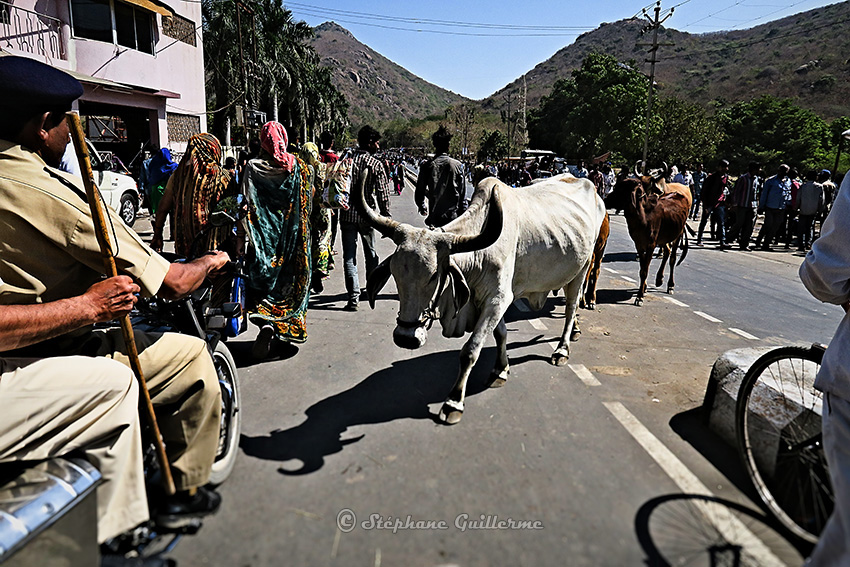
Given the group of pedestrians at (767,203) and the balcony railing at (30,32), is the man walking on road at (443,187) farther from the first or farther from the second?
the balcony railing at (30,32)

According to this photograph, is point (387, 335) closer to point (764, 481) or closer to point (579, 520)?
point (579, 520)

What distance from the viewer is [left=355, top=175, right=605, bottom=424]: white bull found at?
3629mm

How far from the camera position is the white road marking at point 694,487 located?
8.45 ft

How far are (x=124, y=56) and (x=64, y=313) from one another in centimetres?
2095

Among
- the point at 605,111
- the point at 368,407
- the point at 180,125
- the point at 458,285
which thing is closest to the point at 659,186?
the point at 458,285

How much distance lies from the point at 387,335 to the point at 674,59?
159264 mm

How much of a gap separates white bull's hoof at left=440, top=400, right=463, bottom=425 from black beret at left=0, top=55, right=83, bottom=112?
2885 millimetres

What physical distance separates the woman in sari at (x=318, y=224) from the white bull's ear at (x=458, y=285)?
10.0 feet

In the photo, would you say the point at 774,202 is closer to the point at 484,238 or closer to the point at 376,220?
the point at 484,238

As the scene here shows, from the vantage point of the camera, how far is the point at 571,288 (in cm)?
556

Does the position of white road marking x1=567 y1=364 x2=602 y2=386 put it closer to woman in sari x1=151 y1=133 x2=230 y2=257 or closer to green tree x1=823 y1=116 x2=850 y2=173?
woman in sari x1=151 y1=133 x2=230 y2=257

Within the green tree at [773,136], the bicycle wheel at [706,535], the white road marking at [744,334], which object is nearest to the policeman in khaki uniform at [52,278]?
the bicycle wheel at [706,535]

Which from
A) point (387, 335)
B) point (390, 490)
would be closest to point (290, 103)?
point (387, 335)

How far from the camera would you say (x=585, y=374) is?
4820 mm
